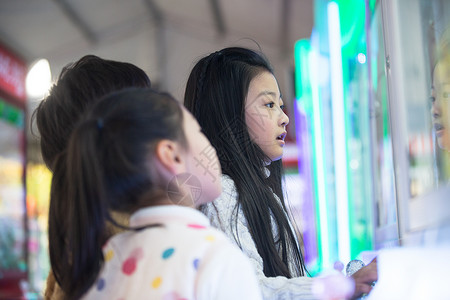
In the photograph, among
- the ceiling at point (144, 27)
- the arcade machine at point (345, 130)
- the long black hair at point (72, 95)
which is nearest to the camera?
the long black hair at point (72, 95)

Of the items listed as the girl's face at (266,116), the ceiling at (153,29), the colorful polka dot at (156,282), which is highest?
the ceiling at (153,29)

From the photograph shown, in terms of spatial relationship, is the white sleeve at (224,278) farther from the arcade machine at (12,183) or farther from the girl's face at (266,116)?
the arcade machine at (12,183)

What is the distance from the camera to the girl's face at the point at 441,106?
0.84 metres

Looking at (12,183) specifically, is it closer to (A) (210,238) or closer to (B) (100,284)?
(B) (100,284)

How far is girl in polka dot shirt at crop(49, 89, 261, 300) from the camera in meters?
0.77

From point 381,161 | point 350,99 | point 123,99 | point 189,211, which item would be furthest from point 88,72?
point 350,99

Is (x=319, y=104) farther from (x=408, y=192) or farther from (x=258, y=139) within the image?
(x=408, y=192)

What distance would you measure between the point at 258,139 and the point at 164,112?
43 centimetres

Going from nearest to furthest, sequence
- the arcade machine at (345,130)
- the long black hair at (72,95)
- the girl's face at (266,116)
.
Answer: the long black hair at (72,95)
the girl's face at (266,116)
the arcade machine at (345,130)

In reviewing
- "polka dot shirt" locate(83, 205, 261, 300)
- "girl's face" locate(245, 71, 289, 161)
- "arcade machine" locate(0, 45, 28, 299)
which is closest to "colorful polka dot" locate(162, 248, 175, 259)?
"polka dot shirt" locate(83, 205, 261, 300)

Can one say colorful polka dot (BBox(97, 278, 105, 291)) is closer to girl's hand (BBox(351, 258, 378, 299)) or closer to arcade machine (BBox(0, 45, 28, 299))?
girl's hand (BBox(351, 258, 378, 299))

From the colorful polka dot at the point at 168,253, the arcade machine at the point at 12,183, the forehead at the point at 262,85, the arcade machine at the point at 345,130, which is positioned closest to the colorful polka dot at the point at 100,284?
the colorful polka dot at the point at 168,253

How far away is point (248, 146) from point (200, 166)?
41 centimetres

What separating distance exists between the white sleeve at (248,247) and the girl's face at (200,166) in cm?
23
